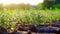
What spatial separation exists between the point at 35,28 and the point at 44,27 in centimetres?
19

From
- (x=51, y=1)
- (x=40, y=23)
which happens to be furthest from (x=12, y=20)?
(x=51, y=1)

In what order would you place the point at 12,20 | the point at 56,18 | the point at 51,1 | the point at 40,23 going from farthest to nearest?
the point at 51,1 → the point at 56,18 → the point at 40,23 → the point at 12,20

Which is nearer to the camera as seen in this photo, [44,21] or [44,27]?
[44,27]

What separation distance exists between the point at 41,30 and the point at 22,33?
415 mm

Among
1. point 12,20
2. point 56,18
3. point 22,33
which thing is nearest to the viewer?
point 22,33

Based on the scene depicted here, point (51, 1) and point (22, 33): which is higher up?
point (51, 1)

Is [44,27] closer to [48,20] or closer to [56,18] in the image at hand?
[48,20]

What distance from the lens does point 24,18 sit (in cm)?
374

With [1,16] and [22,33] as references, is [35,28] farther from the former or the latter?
[1,16]

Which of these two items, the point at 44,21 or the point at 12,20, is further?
the point at 44,21

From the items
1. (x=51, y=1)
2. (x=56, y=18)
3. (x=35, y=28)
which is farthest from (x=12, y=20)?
(x=51, y=1)

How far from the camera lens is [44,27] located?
3.35 metres

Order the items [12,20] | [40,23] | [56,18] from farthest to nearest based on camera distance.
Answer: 1. [56,18]
2. [40,23]
3. [12,20]

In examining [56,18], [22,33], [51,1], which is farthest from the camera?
[51,1]
